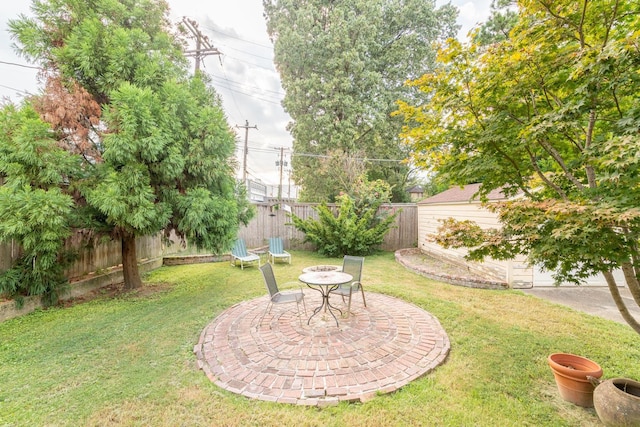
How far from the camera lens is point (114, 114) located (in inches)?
176

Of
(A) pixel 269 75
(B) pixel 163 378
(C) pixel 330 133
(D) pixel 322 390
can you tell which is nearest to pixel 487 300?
(D) pixel 322 390

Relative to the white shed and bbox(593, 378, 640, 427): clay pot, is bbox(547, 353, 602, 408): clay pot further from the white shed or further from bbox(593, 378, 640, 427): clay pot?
the white shed

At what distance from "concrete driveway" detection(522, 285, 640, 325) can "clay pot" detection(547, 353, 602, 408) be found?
8.67 ft

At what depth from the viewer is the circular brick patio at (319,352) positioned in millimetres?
2678

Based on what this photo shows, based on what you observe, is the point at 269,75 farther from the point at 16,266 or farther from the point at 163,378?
the point at 163,378

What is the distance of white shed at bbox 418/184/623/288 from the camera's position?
593 cm

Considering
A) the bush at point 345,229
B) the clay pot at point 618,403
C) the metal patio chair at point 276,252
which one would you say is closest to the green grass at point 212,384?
the clay pot at point 618,403

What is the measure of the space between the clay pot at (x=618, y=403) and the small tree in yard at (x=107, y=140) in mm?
5579

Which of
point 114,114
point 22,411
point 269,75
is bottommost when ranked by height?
point 22,411

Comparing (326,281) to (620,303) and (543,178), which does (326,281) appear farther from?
(620,303)

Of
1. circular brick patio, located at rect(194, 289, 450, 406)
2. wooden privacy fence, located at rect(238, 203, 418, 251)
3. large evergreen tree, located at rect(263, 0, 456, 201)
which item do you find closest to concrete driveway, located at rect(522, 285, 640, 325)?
circular brick patio, located at rect(194, 289, 450, 406)

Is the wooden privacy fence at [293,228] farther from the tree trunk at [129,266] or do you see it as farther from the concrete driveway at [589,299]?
the concrete driveway at [589,299]

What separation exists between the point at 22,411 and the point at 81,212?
137 inches

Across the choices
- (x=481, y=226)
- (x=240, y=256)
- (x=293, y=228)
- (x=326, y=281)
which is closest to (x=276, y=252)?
(x=240, y=256)
